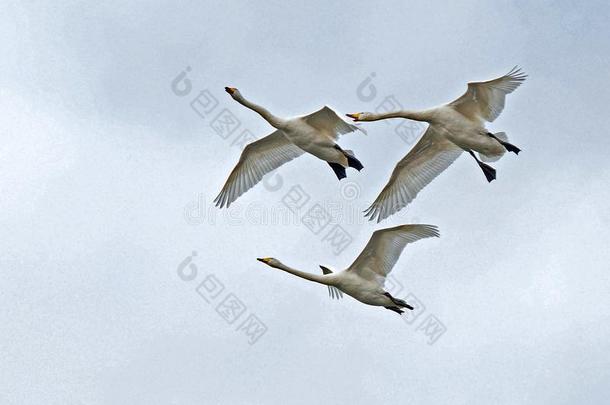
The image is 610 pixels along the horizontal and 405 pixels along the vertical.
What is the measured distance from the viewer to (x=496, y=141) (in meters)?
41.1

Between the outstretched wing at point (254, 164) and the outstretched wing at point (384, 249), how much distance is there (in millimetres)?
4851

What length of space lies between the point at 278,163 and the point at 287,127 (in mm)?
3069

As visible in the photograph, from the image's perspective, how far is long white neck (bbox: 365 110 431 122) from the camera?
4166cm

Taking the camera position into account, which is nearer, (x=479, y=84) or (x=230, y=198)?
(x=479, y=84)

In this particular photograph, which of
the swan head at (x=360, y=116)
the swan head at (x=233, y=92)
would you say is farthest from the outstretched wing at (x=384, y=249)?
the swan head at (x=233, y=92)

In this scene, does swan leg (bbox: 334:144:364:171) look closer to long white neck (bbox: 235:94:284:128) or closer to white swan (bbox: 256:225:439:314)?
long white neck (bbox: 235:94:284:128)

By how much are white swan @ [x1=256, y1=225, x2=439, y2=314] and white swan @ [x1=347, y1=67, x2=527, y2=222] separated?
73.9 inches

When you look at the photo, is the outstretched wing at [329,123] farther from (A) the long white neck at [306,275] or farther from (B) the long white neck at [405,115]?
(A) the long white neck at [306,275]

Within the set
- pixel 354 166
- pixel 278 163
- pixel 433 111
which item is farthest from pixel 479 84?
pixel 278 163

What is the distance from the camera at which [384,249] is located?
41.7 m

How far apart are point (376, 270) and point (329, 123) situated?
14.2 ft

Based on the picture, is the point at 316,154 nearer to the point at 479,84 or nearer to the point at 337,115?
the point at 337,115

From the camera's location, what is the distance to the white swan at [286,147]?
4200 centimetres

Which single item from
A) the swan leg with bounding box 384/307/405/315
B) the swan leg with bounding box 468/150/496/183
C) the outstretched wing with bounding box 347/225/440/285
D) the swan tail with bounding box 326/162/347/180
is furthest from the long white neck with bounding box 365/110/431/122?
the swan leg with bounding box 384/307/405/315
